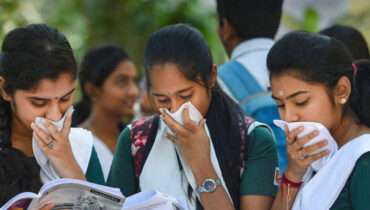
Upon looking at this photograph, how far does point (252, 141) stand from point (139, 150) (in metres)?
0.53

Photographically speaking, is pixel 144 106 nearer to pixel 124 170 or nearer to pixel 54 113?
pixel 124 170

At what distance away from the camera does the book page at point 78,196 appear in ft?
7.79

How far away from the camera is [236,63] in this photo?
379 cm

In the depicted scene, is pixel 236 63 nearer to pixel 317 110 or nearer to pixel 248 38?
pixel 248 38

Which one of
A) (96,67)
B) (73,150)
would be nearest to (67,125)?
(73,150)

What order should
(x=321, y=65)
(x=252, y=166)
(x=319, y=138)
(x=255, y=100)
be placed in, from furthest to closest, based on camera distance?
(x=255, y=100) < (x=252, y=166) < (x=321, y=65) < (x=319, y=138)

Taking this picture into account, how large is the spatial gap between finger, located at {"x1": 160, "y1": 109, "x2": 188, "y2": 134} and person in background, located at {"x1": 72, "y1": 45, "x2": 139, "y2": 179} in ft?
7.06

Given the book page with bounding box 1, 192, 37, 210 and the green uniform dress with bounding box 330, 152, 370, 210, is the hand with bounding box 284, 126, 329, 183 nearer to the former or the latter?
the green uniform dress with bounding box 330, 152, 370, 210

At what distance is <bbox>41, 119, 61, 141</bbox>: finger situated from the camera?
2791 millimetres

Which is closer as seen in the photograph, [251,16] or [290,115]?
[290,115]

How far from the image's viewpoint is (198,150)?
2.86 m

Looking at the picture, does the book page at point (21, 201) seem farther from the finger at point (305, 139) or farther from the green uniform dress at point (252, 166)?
the finger at point (305, 139)

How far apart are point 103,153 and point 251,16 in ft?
4.97

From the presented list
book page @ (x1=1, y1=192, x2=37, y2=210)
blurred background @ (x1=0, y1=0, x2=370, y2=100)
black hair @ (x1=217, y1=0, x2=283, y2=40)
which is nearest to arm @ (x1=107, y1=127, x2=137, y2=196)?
book page @ (x1=1, y1=192, x2=37, y2=210)
